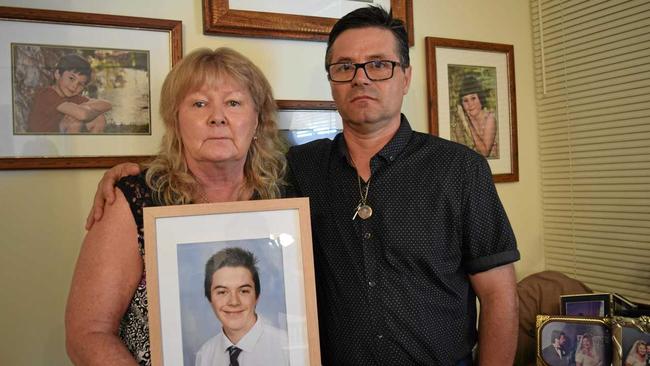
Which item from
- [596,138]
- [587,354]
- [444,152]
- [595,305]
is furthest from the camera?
[596,138]

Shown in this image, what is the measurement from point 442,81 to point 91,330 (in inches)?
62.0

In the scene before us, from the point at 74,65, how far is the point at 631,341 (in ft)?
6.42

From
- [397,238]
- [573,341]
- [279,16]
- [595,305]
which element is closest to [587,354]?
[573,341]

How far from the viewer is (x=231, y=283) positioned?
1073 millimetres

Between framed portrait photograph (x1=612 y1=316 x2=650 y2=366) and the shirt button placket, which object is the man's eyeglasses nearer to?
the shirt button placket

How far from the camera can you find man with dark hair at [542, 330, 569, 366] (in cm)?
158

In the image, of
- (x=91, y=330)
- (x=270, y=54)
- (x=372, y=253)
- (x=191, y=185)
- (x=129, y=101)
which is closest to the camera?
(x=91, y=330)

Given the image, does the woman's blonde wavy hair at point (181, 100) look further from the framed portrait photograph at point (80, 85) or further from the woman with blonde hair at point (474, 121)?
the woman with blonde hair at point (474, 121)

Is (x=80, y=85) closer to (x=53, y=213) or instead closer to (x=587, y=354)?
(x=53, y=213)

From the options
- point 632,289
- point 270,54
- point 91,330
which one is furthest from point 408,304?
point 632,289

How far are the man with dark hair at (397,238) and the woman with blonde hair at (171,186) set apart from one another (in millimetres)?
243

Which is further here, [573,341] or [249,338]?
[573,341]

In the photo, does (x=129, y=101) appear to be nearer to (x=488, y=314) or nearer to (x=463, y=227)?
(x=463, y=227)

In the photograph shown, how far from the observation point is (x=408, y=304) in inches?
51.2
